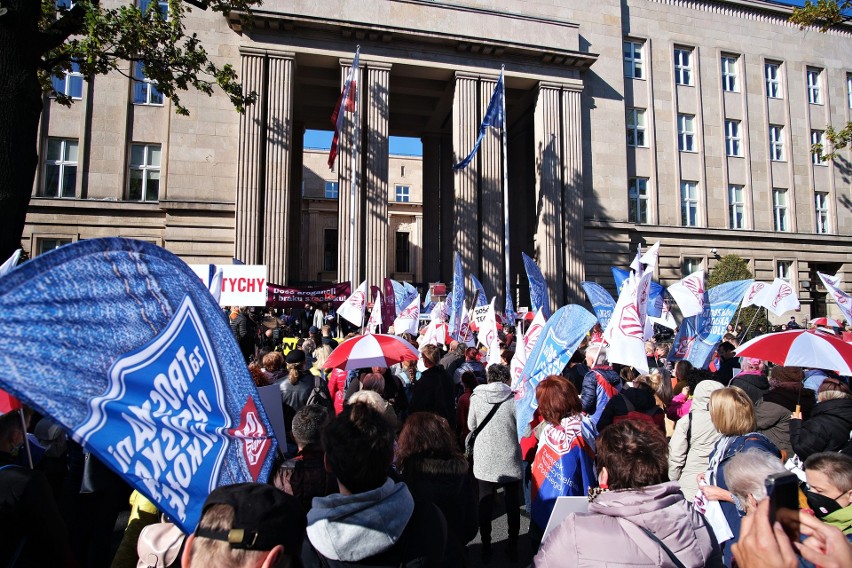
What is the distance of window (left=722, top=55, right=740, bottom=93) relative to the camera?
34406mm

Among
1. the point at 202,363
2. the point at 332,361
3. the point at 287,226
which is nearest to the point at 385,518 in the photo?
the point at 202,363

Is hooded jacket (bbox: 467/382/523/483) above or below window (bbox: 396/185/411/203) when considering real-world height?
below

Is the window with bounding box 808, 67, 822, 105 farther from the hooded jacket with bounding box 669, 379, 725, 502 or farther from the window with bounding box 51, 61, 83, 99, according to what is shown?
the window with bounding box 51, 61, 83, 99

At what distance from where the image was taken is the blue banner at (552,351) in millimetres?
5438

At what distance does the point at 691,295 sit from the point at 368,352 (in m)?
6.64

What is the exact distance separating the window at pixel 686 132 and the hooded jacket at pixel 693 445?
3224 cm

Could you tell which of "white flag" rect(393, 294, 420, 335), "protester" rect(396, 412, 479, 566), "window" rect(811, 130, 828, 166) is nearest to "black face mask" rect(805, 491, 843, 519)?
"protester" rect(396, 412, 479, 566)

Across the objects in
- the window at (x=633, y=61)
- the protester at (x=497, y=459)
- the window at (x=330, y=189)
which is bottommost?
the protester at (x=497, y=459)

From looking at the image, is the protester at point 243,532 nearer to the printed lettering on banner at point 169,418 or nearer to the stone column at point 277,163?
the printed lettering on banner at point 169,418

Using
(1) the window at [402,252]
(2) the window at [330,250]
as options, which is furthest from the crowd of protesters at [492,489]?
(1) the window at [402,252]

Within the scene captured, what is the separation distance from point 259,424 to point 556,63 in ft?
97.6

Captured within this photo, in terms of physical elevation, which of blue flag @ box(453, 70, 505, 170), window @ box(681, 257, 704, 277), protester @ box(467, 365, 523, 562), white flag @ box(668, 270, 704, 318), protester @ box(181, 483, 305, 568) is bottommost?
protester @ box(467, 365, 523, 562)

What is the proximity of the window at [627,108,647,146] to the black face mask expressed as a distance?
31989 mm

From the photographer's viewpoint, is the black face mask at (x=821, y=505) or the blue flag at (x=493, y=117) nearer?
the black face mask at (x=821, y=505)
